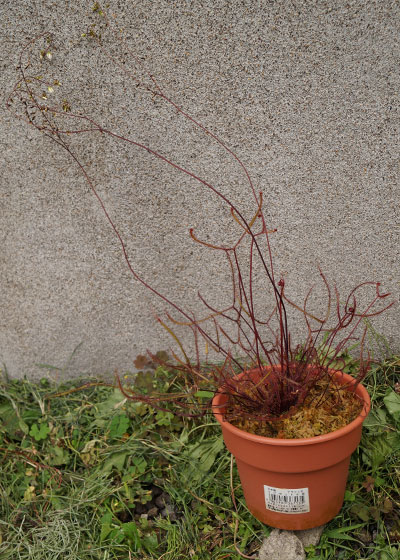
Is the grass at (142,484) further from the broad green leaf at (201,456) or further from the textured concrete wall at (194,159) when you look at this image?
the textured concrete wall at (194,159)

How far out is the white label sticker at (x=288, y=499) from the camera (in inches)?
57.9

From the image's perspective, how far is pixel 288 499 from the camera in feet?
4.86

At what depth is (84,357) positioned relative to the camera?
2.34 meters

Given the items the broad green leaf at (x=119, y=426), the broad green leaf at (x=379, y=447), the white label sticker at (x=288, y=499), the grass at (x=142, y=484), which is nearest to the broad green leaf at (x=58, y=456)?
the grass at (x=142, y=484)

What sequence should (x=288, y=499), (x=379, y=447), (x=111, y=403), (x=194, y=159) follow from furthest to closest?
(x=111, y=403) < (x=194, y=159) < (x=379, y=447) < (x=288, y=499)

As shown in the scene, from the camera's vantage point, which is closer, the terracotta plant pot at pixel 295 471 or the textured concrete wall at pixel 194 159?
the terracotta plant pot at pixel 295 471

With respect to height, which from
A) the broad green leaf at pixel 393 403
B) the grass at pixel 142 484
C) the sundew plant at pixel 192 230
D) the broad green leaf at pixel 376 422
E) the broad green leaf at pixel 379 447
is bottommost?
the grass at pixel 142 484

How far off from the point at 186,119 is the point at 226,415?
1.11 meters

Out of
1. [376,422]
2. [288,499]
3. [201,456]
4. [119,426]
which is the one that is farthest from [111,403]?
[376,422]

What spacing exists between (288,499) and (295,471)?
12cm

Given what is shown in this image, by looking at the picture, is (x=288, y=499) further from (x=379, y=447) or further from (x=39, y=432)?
(x=39, y=432)

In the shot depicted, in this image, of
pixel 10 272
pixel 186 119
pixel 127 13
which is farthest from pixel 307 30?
pixel 10 272

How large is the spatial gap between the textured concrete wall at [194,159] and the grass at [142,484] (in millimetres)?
329

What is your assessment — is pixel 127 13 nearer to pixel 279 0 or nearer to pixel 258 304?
pixel 279 0
